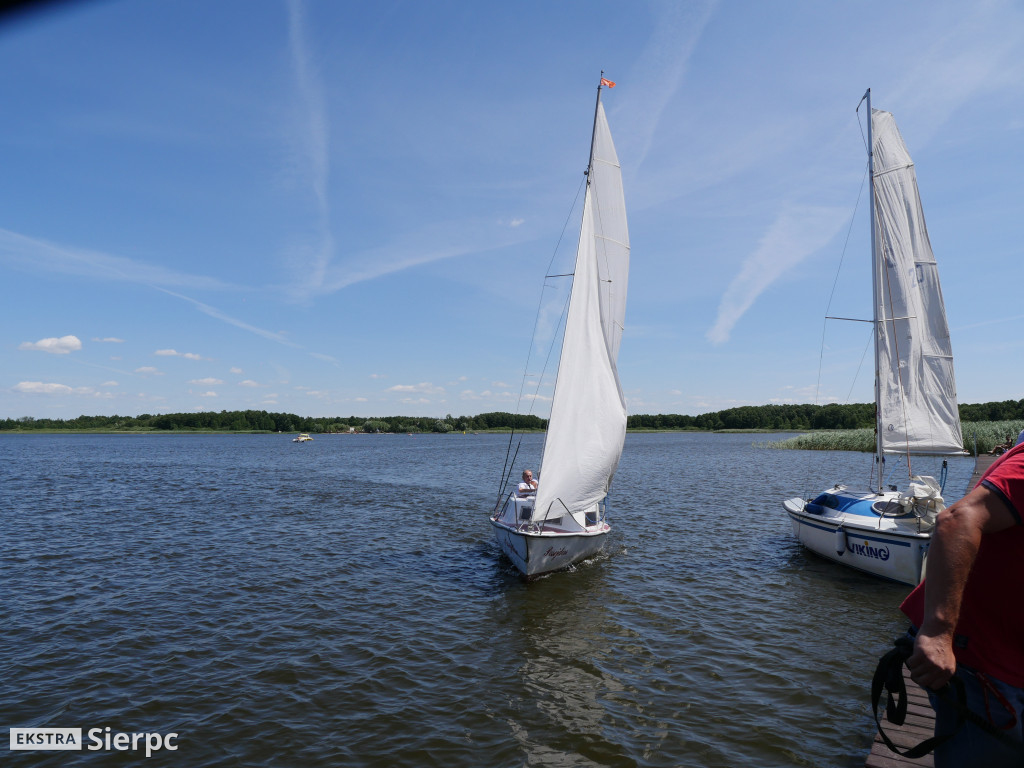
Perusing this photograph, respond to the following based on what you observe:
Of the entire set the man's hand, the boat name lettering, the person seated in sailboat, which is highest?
the man's hand

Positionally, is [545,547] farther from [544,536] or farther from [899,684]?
[899,684]

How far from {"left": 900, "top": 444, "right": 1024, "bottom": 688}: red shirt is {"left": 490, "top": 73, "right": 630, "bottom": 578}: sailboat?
12763 millimetres

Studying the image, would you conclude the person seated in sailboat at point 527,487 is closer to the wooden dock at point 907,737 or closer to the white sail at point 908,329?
the white sail at point 908,329

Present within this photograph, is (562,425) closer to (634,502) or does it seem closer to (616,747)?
(616,747)

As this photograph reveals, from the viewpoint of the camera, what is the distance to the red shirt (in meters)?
3.15

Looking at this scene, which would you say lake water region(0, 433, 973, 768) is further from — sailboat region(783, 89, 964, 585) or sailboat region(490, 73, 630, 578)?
sailboat region(783, 89, 964, 585)

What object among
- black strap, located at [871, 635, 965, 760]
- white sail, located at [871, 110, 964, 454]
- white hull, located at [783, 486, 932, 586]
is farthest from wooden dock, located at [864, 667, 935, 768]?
white sail, located at [871, 110, 964, 454]

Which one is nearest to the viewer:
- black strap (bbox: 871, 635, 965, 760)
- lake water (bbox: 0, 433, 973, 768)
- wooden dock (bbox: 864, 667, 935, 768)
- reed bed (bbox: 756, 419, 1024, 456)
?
black strap (bbox: 871, 635, 965, 760)

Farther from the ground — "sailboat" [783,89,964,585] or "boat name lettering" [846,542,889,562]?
"sailboat" [783,89,964,585]

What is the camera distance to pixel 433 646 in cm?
1197

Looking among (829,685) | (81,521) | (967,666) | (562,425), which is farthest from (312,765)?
(81,521)

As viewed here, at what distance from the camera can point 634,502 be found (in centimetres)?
3159

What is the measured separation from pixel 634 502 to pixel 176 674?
24775mm

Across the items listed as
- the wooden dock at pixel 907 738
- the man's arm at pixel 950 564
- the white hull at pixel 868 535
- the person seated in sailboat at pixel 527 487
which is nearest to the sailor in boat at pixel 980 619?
the man's arm at pixel 950 564
